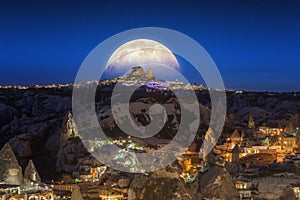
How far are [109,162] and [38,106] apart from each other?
57.2 metres

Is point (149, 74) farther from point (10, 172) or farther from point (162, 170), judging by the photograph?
point (162, 170)

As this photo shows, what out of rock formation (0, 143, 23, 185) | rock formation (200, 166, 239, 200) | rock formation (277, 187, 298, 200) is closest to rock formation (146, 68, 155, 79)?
rock formation (0, 143, 23, 185)

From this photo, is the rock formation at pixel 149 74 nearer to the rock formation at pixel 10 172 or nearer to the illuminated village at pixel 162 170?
the illuminated village at pixel 162 170

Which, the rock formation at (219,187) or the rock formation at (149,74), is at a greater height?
the rock formation at (149,74)

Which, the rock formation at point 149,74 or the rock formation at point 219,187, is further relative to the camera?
the rock formation at point 149,74

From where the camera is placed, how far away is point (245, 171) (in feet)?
108

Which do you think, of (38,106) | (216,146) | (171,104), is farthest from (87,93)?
(216,146)

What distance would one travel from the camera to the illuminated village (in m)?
25.7

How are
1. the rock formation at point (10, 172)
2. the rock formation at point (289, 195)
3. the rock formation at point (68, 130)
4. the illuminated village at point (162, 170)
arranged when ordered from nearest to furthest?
the rock formation at point (289, 195)
the illuminated village at point (162, 170)
the rock formation at point (10, 172)
the rock formation at point (68, 130)

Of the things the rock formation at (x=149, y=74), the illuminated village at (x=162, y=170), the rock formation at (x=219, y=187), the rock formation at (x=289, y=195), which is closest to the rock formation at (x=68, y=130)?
the illuminated village at (x=162, y=170)

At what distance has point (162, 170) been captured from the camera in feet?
77.0

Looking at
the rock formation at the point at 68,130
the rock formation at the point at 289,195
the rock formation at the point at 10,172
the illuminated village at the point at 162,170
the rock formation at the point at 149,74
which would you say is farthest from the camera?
the rock formation at the point at 149,74

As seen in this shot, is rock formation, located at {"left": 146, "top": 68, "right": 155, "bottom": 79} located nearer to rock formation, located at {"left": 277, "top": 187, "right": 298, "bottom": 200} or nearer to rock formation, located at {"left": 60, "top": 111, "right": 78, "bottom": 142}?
rock formation, located at {"left": 60, "top": 111, "right": 78, "bottom": 142}

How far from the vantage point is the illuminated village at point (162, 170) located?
25.7 m
